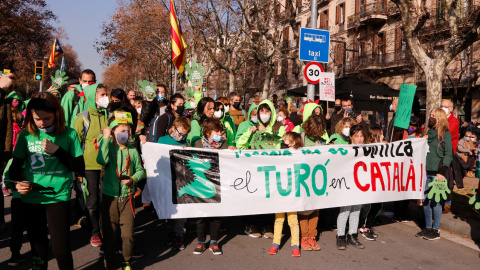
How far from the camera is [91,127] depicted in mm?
5352

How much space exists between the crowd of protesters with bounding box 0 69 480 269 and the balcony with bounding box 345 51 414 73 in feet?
78.6

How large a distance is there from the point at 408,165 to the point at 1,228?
5.67 meters

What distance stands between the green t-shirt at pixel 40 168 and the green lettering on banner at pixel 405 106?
5.07 m

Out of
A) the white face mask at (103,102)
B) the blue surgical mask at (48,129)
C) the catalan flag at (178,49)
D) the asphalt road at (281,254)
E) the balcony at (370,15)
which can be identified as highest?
the balcony at (370,15)

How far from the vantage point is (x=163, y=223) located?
6824 mm

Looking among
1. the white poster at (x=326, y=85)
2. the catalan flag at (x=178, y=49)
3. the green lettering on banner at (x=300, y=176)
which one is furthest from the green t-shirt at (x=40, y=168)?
the white poster at (x=326, y=85)

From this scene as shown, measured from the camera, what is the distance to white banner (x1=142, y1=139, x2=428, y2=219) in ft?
18.0

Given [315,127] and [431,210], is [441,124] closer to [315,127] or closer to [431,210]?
[431,210]

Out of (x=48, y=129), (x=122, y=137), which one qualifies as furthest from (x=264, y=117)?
(x=48, y=129)

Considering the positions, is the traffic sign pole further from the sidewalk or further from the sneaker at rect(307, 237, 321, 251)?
the sneaker at rect(307, 237, 321, 251)

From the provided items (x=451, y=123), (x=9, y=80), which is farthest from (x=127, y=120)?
(x=451, y=123)

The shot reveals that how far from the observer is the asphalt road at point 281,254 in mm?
5051

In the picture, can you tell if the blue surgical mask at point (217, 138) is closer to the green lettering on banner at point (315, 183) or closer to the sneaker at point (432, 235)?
the green lettering on banner at point (315, 183)

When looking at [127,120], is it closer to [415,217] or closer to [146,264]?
[146,264]
